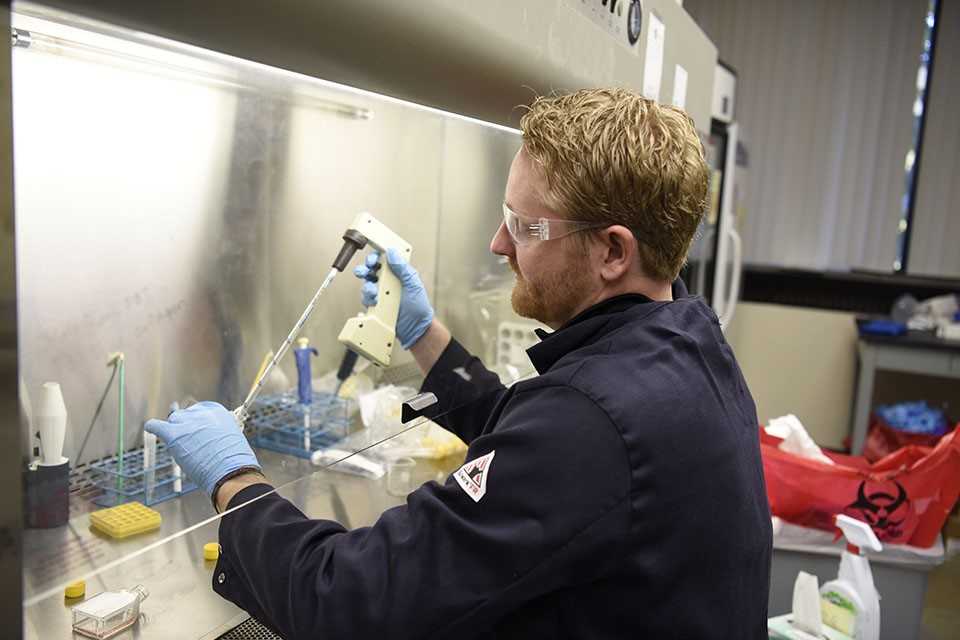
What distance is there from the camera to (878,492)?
5.93ft

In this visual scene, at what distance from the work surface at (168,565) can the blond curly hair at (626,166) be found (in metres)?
0.56

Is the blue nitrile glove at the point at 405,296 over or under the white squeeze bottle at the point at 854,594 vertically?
over

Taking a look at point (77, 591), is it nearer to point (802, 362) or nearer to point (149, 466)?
point (149, 466)

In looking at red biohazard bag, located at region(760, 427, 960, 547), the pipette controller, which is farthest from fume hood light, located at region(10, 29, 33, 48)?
red biohazard bag, located at region(760, 427, 960, 547)

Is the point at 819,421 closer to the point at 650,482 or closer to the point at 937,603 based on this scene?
the point at 937,603

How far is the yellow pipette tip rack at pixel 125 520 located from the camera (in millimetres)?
989

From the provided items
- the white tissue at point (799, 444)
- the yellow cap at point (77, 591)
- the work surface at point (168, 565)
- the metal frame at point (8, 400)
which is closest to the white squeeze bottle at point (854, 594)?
the white tissue at point (799, 444)

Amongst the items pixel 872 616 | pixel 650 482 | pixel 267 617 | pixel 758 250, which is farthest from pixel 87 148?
pixel 758 250

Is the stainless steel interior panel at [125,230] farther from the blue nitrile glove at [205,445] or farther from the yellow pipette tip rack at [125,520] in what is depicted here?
the blue nitrile glove at [205,445]

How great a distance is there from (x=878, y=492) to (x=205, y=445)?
151 cm

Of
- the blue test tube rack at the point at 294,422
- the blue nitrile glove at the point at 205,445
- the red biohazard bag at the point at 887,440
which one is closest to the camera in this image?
the blue nitrile glove at the point at 205,445

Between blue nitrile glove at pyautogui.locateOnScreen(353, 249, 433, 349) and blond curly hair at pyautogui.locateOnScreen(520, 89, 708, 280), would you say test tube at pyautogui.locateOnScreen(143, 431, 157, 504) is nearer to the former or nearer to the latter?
blue nitrile glove at pyautogui.locateOnScreen(353, 249, 433, 349)

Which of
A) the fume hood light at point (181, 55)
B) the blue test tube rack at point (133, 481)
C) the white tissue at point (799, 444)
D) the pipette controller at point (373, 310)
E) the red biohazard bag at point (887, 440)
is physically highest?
the fume hood light at point (181, 55)

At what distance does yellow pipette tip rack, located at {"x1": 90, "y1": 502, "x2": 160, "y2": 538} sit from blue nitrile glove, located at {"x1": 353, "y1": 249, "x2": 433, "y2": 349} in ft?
1.64
